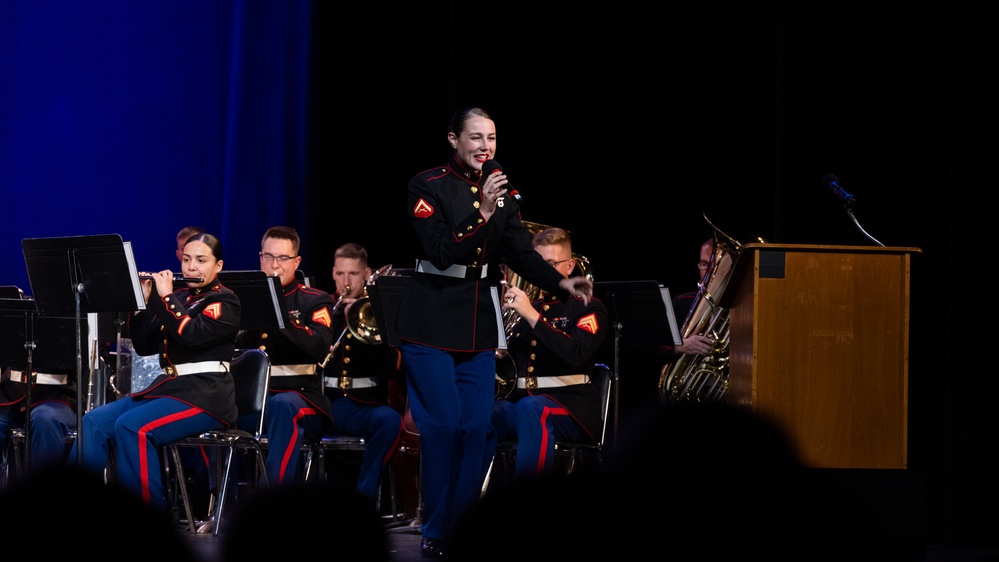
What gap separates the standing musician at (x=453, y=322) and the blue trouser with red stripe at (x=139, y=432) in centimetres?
141

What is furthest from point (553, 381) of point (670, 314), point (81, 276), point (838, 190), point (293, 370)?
point (81, 276)

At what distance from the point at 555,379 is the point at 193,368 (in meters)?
1.73

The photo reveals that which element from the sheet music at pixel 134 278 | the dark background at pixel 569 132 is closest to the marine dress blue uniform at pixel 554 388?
the dark background at pixel 569 132

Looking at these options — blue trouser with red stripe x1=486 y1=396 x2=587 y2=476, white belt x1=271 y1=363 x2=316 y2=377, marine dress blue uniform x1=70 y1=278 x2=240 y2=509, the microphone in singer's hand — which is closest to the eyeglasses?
white belt x1=271 y1=363 x2=316 y2=377

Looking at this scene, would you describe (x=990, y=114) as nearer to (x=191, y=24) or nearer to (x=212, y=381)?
(x=212, y=381)

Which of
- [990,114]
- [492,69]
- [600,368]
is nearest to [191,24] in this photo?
[492,69]

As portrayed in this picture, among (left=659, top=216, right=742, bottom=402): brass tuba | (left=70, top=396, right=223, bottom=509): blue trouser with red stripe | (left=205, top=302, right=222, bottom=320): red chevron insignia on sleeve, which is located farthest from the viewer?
(left=659, top=216, right=742, bottom=402): brass tuba

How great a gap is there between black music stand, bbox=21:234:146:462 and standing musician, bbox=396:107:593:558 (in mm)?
1307

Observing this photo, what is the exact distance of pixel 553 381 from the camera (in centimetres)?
551

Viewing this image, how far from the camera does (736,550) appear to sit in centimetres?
132

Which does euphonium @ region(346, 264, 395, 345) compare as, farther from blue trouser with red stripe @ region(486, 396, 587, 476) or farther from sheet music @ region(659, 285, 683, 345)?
sheet music @ region(659, 285, 683, 345)

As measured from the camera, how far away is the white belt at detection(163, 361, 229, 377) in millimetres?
5020

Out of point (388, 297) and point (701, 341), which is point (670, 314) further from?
point (388, 297)

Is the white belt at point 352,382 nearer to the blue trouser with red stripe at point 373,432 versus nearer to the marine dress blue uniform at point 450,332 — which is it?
the blue trouser with red stripe at point 373,432
